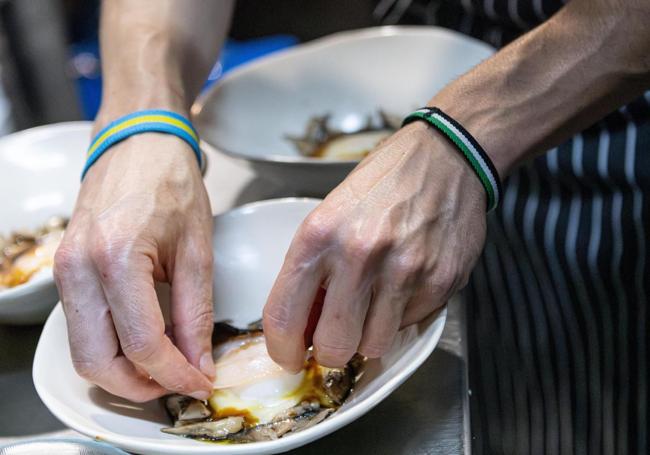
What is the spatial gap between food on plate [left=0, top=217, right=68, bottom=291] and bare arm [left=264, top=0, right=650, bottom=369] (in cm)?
40

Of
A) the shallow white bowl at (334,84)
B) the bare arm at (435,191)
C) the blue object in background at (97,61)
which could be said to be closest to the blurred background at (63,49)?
the blue object in background at (97,61)

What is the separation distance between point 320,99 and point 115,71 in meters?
0.40

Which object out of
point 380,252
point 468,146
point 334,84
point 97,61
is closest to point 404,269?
point 380,252

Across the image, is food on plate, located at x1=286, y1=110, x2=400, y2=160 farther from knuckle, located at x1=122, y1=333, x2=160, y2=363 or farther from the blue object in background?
the blue object in background

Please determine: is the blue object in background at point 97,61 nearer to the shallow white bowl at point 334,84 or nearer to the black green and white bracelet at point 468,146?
the shallow white bowl at point 334,84

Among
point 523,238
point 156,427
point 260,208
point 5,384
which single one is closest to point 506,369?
point 523,238

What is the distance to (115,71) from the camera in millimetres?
971

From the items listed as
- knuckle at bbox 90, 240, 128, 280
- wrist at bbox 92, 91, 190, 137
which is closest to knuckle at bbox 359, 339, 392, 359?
knuckle at bbox 90, 240, 128, 280

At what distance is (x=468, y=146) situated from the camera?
0.72 m

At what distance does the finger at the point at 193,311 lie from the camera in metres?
0.76

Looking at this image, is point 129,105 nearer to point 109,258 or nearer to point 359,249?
point 109,258

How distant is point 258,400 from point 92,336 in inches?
6.6

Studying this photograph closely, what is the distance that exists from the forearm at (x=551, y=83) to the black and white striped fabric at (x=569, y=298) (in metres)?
0.24

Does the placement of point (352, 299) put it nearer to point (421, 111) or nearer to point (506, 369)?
point (421, 111)
